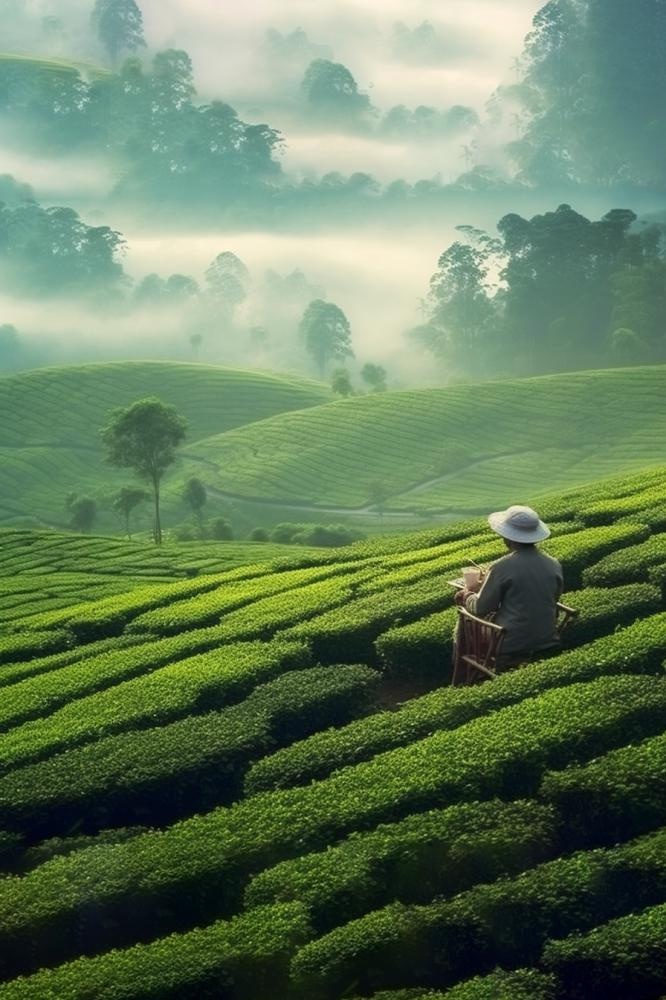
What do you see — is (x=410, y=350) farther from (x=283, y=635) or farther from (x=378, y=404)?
(x=283, y=635)

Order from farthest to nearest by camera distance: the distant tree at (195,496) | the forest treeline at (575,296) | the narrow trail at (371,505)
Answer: the forest treeline at (575,296), the narrow trail at (371,505), the distant tree at (195,496)

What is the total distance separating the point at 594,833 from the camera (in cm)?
1020

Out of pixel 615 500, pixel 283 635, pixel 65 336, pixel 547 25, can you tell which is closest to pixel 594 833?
pixel 283 635

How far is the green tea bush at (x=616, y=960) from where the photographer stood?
317 inches

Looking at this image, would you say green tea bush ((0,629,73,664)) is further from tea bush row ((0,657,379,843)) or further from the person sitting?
the person sitting

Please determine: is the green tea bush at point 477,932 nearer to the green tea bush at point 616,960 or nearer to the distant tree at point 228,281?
the green tea bush at point 616,960

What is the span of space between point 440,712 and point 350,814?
7.01 ft

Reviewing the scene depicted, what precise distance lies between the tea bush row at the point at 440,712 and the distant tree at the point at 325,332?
414 feet

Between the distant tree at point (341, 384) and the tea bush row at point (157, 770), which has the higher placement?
the distant tree at point (341, 384)

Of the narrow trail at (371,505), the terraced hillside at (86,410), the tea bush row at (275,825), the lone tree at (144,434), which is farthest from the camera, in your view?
the terraced hillside at (86,410)

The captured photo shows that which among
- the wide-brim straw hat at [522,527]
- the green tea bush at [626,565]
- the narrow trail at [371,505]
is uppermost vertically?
the wide-brim straw hat at [522,527]

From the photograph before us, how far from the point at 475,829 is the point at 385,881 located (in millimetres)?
798

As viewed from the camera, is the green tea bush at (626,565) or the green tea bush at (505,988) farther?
the green tea bush at (626,565)

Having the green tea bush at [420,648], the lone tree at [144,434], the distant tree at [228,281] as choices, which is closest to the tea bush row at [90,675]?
the green tea bush at [420,648]
